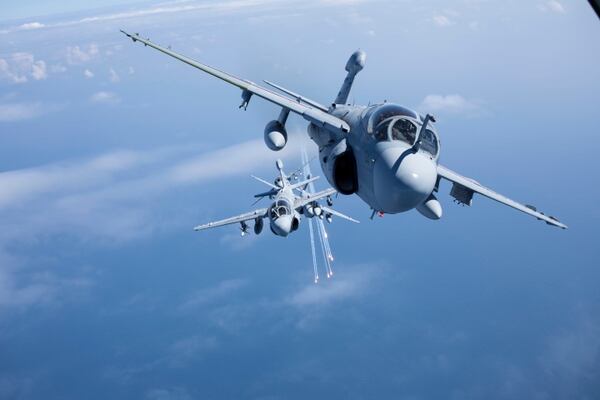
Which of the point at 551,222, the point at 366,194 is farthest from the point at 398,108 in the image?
the point at 551,222

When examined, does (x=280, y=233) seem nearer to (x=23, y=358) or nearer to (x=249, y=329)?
(x=249, y=329)

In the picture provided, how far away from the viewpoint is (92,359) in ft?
573

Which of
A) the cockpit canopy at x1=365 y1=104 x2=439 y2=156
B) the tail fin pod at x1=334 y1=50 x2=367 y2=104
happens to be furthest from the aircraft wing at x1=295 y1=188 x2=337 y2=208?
the cockpit canopy at x1=365 y1=104 x2=439 y2=156

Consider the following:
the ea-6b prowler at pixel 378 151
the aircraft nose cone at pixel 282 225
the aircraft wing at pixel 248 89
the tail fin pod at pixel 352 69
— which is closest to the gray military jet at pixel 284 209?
the aircraft nose cone at pixel 282 225

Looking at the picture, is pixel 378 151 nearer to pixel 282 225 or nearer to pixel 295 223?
pixel 282 225

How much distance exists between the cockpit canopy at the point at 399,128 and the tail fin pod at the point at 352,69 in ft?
29.0

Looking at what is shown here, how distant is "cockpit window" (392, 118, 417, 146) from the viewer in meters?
13.5

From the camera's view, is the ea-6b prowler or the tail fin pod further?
the tail fin pod

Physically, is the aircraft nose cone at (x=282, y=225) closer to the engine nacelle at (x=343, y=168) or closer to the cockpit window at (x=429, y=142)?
the engine nacelle at (x=343, y=168)

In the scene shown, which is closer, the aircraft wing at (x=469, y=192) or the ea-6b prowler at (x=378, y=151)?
the ea-6b prowler at (x=378, y=151)

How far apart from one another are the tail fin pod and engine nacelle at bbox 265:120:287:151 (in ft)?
18.1

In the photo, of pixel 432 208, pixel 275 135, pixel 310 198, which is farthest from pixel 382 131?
pixel 310 198

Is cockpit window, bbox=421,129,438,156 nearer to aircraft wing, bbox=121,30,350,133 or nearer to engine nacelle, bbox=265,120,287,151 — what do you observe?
aircraft wing, bbox=121,30,350,133

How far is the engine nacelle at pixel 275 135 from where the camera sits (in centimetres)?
1855
